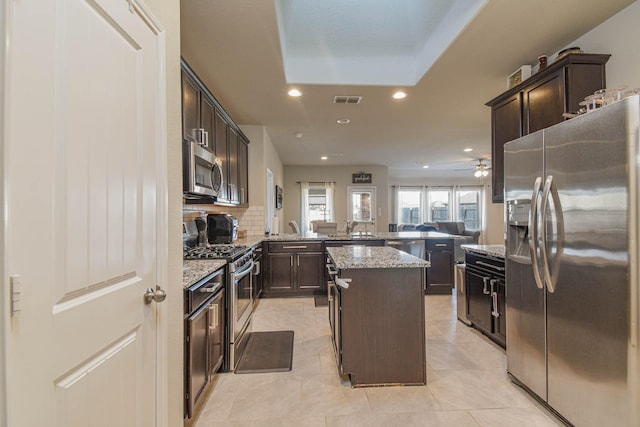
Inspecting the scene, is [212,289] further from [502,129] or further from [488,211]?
[488,211]

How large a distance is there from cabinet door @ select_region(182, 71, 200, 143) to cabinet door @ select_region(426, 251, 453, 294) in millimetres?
3606

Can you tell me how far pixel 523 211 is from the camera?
77.7 inches

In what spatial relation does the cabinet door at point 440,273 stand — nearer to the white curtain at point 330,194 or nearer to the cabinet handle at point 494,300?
the cabinet handle at point 494,300

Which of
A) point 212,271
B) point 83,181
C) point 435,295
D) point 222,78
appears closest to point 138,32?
point 83,181

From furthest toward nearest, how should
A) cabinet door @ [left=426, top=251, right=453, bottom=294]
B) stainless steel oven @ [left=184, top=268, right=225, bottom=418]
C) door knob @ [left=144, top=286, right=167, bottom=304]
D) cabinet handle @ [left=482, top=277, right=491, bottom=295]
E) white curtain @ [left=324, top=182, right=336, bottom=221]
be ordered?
1. white curtain @ [left=324, top=182, right=336, bottom=221]
2. cabinet door @ [left=426, top=251, right=453, bottom=294]
3. cabinet handle @ [left=482, top=277, right=491, bottom=295]
4. stainless steel oven @ [left=184, top=268, right=225, bottom=418]
5. door knob @ [left=144, top=286, right=167, bottom=304]

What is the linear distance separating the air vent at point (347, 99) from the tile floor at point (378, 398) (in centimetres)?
267

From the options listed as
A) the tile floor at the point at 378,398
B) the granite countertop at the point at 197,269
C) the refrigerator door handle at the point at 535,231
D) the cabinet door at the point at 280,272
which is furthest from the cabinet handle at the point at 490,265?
the cabinet door at the point at 280,272

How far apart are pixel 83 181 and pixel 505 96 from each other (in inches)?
127

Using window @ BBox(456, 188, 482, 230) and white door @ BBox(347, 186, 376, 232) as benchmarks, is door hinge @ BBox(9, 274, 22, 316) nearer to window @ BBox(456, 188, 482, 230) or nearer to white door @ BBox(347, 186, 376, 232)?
white door @ BBox(347, 186, 376, 232)

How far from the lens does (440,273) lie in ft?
14.9

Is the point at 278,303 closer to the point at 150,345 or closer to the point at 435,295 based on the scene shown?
the point at 435,295

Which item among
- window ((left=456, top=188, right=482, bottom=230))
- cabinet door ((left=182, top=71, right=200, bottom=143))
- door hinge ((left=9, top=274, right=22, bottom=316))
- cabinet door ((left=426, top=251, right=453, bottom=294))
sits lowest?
cabinet door ((left=426, top=251, right=453, bottom=294))

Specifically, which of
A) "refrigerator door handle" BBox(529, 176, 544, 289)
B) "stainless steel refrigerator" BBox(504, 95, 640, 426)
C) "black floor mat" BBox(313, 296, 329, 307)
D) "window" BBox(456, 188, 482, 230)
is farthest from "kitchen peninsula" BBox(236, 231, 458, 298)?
"window" BBox(456, 188, 482, 230)

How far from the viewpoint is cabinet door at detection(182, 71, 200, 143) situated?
222 centimetres
